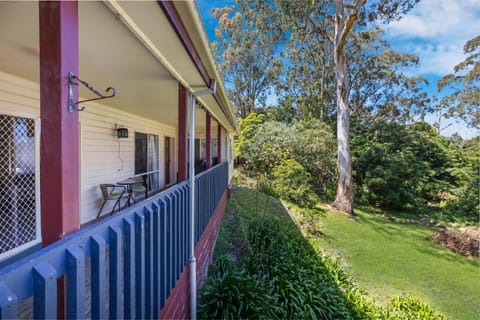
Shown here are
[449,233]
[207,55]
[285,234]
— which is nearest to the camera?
[207,55]

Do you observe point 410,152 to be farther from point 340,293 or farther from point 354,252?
point 340,293

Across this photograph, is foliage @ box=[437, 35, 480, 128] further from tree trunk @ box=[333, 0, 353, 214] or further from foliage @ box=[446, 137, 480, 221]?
tree trunk @ box=[333, 0, 353, 214]

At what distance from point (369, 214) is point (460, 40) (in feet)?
42.3

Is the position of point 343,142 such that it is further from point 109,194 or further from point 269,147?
point 109,194

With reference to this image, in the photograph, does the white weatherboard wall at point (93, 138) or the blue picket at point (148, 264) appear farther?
the white weatherboard wall at point (93, 138)

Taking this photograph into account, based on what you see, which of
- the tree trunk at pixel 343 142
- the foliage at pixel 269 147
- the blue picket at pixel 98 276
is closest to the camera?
the blue picket at pixel 98 276

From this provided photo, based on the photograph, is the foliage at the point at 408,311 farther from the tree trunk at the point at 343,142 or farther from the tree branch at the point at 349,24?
the tree branch at the point at 349,24

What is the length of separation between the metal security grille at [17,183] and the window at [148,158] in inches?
137

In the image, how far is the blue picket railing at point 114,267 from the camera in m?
0.86

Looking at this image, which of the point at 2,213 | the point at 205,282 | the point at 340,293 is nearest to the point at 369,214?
the point at 340,293

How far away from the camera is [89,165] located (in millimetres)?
4930

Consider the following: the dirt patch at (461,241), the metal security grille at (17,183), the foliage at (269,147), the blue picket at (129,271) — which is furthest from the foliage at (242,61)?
the blue picket at (129,271)

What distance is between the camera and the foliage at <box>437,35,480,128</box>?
15203 millimetres

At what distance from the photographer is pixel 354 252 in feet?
21.6
